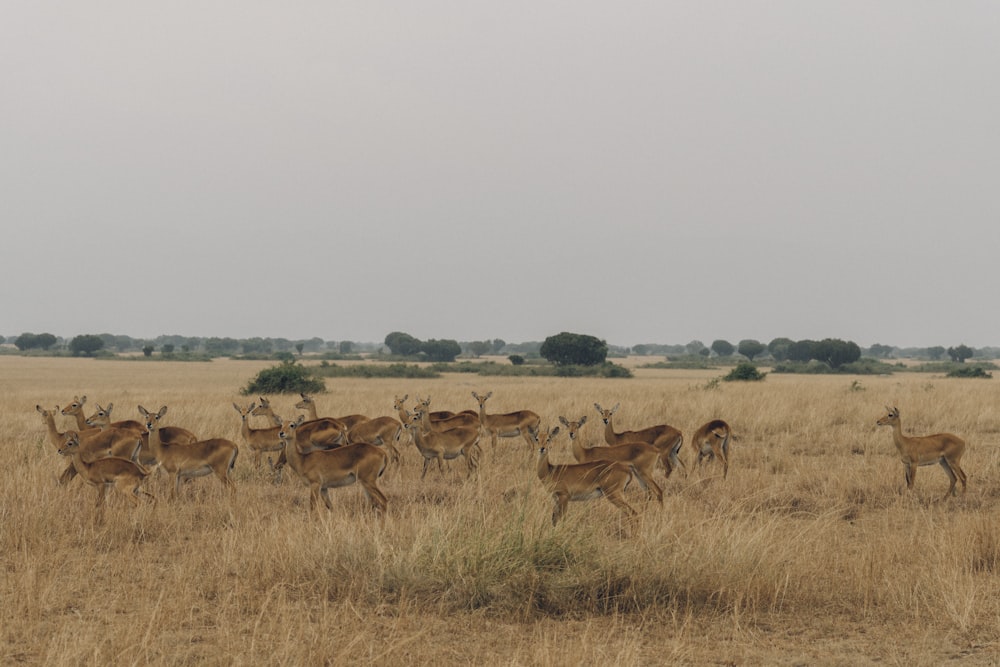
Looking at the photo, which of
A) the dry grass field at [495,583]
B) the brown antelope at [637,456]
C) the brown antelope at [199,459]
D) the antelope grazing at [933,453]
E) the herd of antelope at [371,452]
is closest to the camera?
the dry grass field at [495,583]

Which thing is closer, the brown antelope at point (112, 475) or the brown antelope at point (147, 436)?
the brown antelope at point (112, 475)

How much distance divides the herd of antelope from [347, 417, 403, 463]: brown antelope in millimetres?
18

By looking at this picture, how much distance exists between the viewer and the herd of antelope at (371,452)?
9223mm

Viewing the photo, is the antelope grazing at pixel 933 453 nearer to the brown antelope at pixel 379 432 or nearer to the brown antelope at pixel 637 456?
the brown antelope at pixel 637 456

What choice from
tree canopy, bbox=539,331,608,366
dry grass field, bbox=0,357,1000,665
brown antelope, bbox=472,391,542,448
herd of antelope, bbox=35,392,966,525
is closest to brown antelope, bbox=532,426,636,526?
herd of antelope, bbox=35,392,966,525

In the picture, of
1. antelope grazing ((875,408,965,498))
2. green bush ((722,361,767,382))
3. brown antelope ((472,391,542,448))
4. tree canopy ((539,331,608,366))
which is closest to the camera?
antelope grazing ((875,408,965,498))

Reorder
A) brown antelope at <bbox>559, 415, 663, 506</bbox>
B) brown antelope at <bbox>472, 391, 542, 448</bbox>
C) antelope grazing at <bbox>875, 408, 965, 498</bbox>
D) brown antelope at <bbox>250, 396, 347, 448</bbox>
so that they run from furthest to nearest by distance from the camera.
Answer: brown antelope at <bbox>472, 391, 542, 448</bbox> < brown antelope at <bbox>250, 396, 347, 448</bbox> < antelope grazing at <bbox>875, 408, 965, 498</bbox> < brown antelope at <bbox>559, 415, 663, 506</bbox>

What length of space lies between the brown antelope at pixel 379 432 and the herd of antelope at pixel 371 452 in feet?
0.06

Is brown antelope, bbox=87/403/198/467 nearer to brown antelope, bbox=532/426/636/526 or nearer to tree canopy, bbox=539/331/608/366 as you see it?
brown antelope, bbox=532/426/636/526

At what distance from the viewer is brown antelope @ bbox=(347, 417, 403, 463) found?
45.4 ft

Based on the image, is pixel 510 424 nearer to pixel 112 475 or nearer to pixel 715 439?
pixel 715 439

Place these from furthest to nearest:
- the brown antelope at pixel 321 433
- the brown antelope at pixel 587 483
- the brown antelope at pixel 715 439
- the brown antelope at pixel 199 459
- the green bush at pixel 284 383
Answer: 1. the green bush at pixel 284 383
2. the brown antelope at pixel 321 433
3. the brown antelope at pixel 715 439
4. the brown antelope at pixel 199 459
5. the brown antelope at pixel 587 483

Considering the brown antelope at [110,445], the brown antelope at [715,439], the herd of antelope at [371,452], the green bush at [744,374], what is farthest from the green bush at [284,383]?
the brown antelope at [715,439]

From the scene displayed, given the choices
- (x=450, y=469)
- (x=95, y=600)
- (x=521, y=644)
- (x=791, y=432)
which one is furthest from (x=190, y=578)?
(x=791, y=432)
